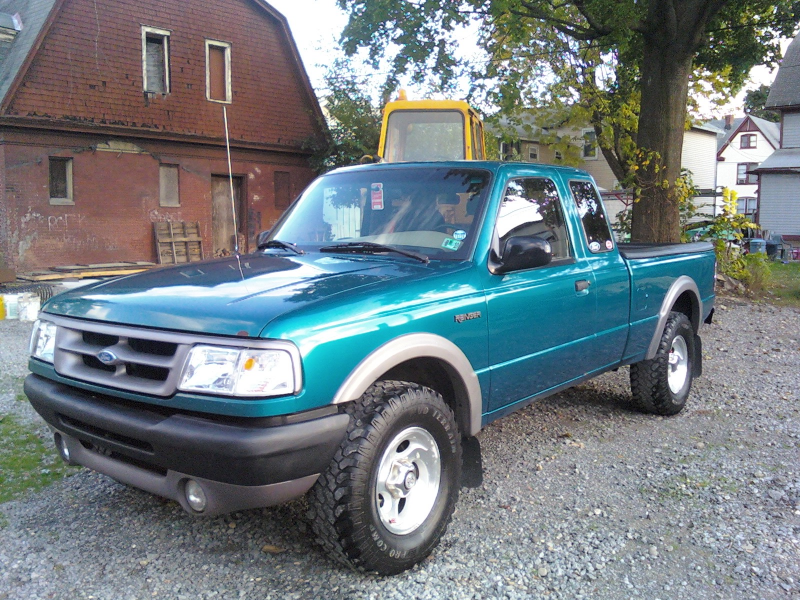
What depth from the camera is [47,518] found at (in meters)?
3.71

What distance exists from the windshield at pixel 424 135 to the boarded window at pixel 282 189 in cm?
914

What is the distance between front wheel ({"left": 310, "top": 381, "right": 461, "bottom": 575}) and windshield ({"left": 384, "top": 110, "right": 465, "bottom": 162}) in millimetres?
8853

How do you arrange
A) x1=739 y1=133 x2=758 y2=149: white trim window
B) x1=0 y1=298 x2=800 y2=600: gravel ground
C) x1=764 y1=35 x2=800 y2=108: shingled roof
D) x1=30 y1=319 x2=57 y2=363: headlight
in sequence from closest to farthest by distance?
x1=0 y1=298 x2=800 y2=600: gravel ground
x1=30 y1=319 x2=57 y2=363: headlight
x1=764 y1=35 x2=800 y2=108: shingled roof
x1=739 y1=133 x2=758 y2=149: white trim window

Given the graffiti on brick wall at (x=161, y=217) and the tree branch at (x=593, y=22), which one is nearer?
the tree branch at (x=593, y=22)

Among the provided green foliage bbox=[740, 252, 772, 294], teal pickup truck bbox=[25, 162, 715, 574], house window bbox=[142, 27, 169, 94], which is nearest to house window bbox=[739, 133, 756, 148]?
green foliage bbox=[740, 252, 772, 294]

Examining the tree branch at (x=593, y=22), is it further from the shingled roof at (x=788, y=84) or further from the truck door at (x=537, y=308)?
the shingled roof at (x=788, y=84)

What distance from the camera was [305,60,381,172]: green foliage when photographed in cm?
2008

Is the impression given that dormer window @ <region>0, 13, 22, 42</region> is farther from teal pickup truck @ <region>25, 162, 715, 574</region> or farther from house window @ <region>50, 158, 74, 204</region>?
A: teal pickup truck @ <region>25, 162, 715, 574</region>

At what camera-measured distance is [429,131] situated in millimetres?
11891

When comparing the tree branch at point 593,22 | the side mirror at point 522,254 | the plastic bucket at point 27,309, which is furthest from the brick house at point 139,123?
the side mirror at point 522,254

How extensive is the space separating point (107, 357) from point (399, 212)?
1.84 m

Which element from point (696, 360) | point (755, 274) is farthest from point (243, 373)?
point (755, 274)

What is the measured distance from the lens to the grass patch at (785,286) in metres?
13.2

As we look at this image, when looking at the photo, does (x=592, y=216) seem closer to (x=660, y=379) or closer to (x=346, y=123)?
(x=660, y=379)
